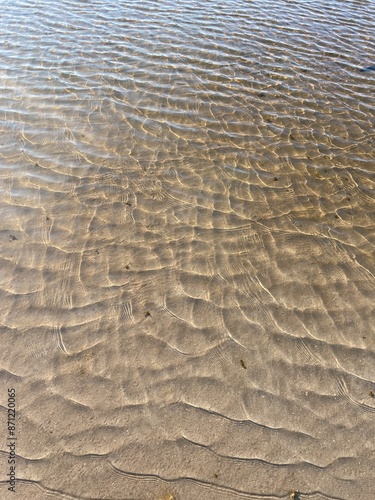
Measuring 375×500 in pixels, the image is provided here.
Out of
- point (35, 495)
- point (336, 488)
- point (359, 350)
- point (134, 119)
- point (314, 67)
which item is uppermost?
point (314, 67)

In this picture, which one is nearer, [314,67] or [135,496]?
[135,496]

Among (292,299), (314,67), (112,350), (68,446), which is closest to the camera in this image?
(68,446)

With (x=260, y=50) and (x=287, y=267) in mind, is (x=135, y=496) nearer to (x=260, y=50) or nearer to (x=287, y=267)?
(x=287, y=267)

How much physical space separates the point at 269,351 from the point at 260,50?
27.4 feet

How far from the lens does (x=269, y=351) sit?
3928 millimetres

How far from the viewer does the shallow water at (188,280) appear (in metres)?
3.25

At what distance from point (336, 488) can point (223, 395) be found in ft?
3.64

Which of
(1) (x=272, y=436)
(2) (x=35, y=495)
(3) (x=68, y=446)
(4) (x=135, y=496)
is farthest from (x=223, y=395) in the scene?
(2) (x=35, y=495)

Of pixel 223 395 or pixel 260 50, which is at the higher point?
pixel 260 50

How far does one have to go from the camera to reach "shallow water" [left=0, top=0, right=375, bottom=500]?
Answer: 3.25 meters

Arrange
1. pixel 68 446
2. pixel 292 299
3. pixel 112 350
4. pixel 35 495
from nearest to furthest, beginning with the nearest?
pixel 35 495 < pixel 68 446 < pixel 112 350 < pixel 292 299

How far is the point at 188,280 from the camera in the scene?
4555 mm

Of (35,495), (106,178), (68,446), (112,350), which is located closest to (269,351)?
(112,350)

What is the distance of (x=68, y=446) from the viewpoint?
10.8 feet
